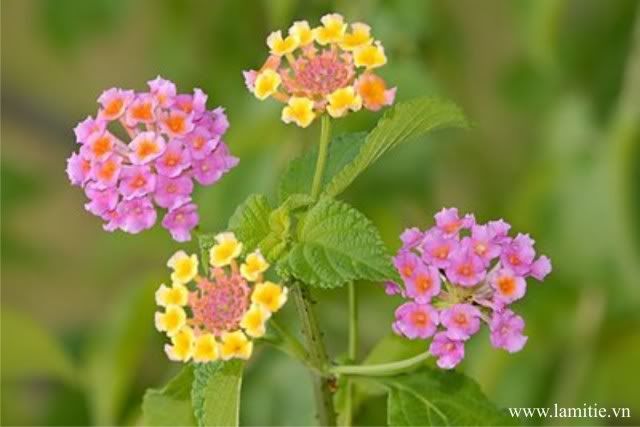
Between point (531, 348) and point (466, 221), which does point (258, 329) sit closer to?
point (466, 221)

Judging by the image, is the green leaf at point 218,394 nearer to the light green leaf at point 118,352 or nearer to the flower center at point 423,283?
the flower center at point 423,283

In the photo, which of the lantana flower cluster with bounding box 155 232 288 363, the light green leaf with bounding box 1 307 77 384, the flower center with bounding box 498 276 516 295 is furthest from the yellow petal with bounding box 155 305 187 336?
the light green leaf with bounding box 1 307 77 384

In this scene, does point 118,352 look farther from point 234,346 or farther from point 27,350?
point 234,346

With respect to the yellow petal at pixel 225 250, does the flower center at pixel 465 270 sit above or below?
below

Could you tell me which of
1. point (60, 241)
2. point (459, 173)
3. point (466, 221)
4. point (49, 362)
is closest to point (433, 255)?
point (466, 221)

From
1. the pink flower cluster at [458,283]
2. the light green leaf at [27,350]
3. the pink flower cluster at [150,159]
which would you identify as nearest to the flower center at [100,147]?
the pink flower cluster at [150,159]

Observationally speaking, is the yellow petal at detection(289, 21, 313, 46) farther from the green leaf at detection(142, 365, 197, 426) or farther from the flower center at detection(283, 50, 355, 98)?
the green leaf at detection(142, 365, 197, 426)

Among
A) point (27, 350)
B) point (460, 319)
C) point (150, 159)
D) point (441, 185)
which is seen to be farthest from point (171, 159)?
point (441, 185)
